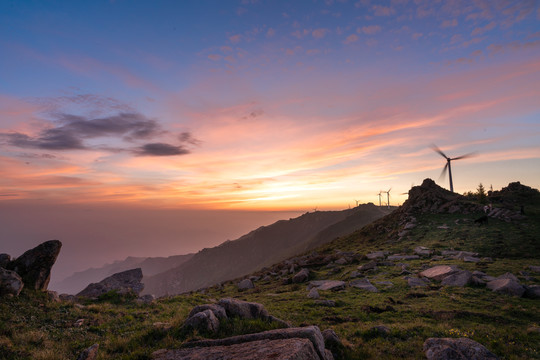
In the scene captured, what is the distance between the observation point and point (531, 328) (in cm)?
1511

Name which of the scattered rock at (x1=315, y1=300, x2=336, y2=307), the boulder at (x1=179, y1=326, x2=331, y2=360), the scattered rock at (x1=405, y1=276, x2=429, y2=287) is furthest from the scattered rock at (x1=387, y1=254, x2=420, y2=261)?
the boulder at (x1=179, y1=326, x2=331, y2=360)

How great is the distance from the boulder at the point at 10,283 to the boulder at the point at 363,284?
98.6ft

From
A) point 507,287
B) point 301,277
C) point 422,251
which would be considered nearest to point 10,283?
point 301,277

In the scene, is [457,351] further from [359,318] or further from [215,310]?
[215,310]

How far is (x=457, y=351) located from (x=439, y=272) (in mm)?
19987

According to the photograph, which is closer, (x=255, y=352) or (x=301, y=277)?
(x=255, y=352)

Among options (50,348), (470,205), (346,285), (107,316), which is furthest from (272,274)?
(470,205)

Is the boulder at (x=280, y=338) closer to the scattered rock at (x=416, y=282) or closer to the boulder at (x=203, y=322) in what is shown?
the boulder at (x=203, y=322)

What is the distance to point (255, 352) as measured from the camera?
31.7ft

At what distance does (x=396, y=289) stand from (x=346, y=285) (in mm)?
5282

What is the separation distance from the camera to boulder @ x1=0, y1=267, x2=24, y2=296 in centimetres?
1917

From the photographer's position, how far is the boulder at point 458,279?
2428 cm

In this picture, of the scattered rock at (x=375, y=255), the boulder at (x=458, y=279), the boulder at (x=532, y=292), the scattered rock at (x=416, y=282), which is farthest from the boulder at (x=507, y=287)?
the scattered rock at (x=375, y=255)

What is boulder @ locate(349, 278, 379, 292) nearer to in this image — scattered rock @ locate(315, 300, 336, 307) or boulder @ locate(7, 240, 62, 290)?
scattered rock @ locate(315, 300, 336, 307)
